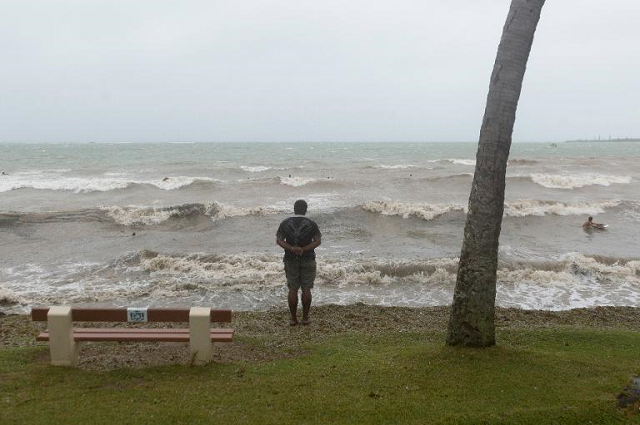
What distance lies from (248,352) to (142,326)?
2.91 meters

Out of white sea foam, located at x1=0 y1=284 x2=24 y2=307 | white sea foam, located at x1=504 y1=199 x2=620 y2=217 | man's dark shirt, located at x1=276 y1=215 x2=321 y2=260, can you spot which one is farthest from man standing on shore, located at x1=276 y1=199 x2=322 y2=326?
white sea foam, located at x1=504 y1=199 x2=620 y2=217

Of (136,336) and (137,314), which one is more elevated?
(137,314)

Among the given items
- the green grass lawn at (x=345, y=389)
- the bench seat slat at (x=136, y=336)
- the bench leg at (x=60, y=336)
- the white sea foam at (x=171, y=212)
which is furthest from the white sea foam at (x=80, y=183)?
the green grass lawn at (x=345, y=389)

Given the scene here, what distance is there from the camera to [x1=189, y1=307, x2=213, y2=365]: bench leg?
17.3 feet

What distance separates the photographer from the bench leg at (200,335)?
527 centimetres

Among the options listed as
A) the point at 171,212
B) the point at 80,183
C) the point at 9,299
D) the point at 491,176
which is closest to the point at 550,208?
the point at 171,212

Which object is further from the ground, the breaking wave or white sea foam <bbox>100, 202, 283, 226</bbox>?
the breaking wave

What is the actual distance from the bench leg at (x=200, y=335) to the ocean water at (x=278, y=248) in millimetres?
4327

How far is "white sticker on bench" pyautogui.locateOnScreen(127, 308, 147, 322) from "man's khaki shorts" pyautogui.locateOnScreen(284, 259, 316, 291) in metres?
2.82

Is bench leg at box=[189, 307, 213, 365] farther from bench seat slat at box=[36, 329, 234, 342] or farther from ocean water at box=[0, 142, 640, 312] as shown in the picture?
ocean water at box=[0, 142, 640, 312]

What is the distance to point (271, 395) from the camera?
14.7 feet

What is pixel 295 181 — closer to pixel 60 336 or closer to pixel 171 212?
pixel 171 212

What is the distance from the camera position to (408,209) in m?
20.8

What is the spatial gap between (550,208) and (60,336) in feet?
69.1
